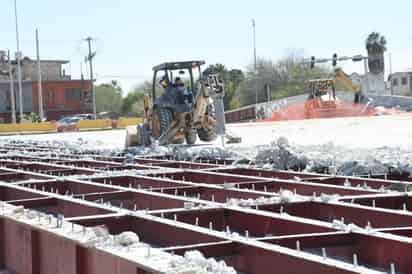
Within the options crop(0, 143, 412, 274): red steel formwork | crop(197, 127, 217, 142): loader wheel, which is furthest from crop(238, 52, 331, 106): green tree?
crop(0, 143, 412, 274): red steel formwork

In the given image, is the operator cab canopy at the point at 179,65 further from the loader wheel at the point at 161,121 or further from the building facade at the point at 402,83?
the building facade at the point at 402,83

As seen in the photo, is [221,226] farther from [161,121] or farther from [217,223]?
[161,121]

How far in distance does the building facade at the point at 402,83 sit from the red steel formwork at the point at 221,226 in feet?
399

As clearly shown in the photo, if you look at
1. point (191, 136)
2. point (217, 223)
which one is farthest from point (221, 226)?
point (191, 136)

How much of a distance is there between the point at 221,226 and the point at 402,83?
132248 mm

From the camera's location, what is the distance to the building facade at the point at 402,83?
13075 cm

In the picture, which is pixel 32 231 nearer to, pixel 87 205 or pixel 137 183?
pixel 87 205

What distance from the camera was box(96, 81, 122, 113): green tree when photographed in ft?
389

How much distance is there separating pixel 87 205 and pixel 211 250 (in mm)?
3151

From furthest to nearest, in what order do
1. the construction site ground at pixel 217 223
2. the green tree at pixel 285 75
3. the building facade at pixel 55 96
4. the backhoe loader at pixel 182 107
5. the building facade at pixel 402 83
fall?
the building facade at pixel 402 83, the green tree at pixel 285 75, the building facade at pixel 55 96, the backhoe loader at pixel 182 107, the construction site ground at pixel 217 223

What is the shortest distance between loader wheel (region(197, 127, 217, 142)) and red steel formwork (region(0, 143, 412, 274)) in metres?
14.6

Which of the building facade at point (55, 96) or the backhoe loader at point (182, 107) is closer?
the backhoe loader at point (182, 107)

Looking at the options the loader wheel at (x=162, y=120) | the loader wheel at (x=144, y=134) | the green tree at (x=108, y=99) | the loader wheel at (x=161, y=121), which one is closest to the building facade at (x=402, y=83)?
the green tree at (x=108, y=99)

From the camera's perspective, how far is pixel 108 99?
121625 mm
